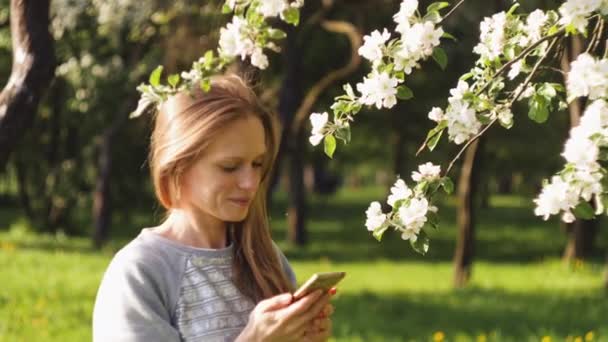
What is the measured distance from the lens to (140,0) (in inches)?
506

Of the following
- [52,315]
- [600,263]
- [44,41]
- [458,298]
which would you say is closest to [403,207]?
[44,41]

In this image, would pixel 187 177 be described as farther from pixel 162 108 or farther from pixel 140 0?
pixel 140 0

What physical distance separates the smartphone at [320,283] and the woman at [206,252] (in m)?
0.02

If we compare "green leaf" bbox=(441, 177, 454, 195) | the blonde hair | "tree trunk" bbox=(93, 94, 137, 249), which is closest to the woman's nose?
the blonde hair

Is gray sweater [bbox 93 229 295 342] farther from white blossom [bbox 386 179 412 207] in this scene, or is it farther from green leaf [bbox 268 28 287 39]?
green leaf [bbox 268 28 287 39]

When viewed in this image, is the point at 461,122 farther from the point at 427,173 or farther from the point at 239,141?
the point at 239,141

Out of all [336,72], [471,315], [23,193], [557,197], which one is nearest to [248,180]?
[557,197]

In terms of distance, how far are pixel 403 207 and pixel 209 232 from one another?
0.50 metres

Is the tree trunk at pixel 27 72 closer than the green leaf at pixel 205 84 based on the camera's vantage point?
No

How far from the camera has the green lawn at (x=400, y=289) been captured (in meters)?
8.03

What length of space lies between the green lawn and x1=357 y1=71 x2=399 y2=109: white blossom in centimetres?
345

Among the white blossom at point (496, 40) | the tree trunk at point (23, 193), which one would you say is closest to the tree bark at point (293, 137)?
the tree trunk at point (23, 193)

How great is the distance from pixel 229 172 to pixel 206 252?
22 centimetres

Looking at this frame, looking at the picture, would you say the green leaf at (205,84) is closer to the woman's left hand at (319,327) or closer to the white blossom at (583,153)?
the woman's left hand at (319,327)
